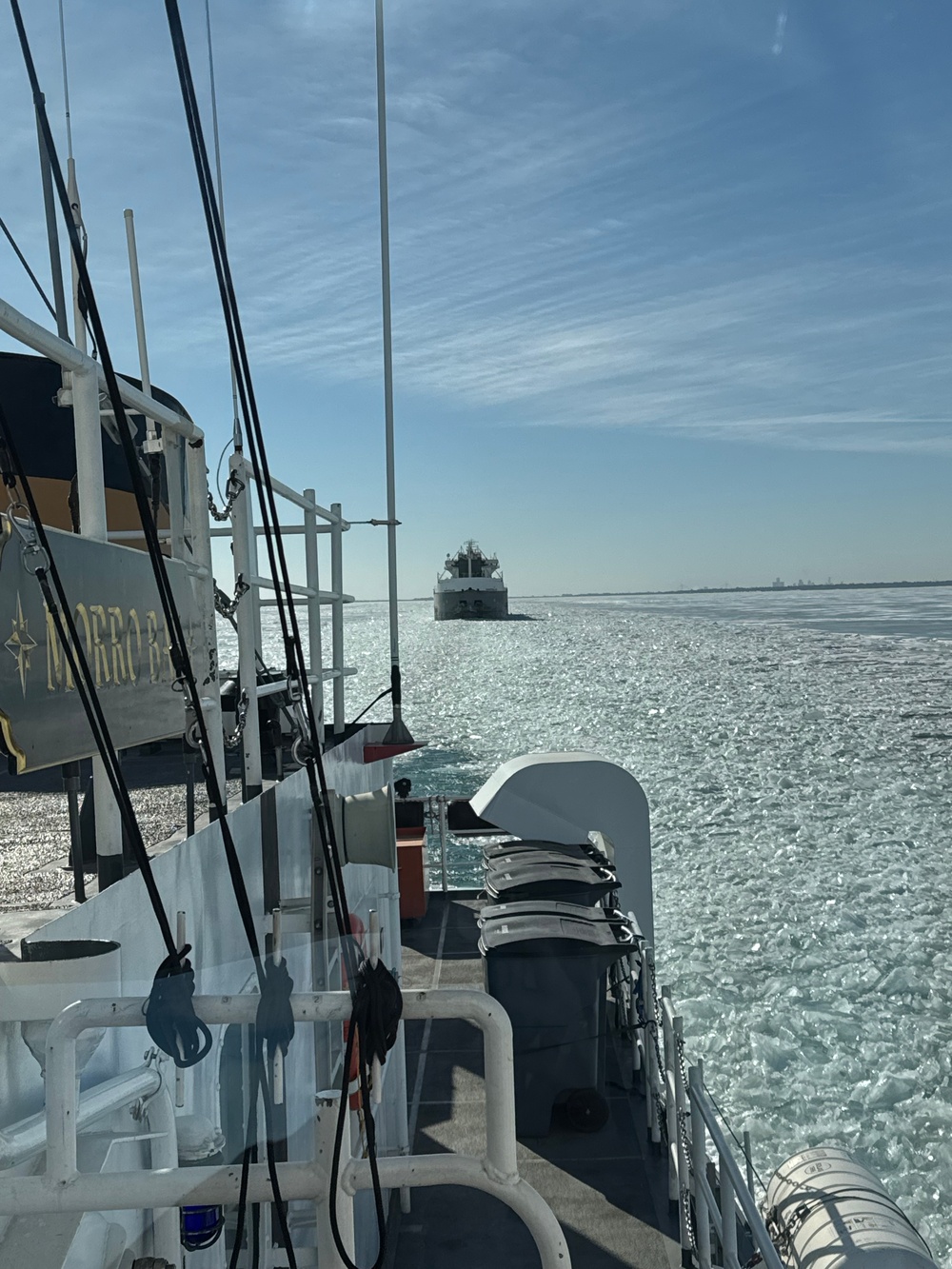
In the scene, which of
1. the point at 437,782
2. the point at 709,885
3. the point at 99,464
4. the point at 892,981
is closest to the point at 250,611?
the point at 99,464

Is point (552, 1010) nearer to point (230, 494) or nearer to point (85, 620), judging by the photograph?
point (230, 494)

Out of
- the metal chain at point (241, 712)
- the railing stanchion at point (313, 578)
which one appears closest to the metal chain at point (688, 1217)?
the railing stanchion at point (313, 578)

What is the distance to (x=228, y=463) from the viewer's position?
152 inches

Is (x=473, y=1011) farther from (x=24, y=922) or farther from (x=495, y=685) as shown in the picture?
(x=495, y=685)

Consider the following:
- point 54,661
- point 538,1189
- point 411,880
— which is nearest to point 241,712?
point 54,661

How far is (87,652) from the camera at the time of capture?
231 cm

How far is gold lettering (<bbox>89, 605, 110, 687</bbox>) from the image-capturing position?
92.9 inches

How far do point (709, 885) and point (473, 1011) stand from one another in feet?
61.1

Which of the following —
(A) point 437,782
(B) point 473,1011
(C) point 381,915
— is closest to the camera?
(B) point 473,1011

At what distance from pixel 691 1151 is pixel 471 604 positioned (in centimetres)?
9977

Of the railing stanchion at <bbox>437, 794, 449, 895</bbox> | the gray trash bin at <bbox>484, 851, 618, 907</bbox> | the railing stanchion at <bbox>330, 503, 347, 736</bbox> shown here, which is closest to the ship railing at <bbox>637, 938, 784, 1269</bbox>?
the gray trash bin at <bbox>484, 851, 618, 907</bbox>

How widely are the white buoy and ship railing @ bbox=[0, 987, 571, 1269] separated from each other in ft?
11.7

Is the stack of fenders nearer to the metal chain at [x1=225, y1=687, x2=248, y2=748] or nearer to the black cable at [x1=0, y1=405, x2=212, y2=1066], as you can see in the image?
the metal chain at [x1=225, y1=687, x2=248, y2=748]

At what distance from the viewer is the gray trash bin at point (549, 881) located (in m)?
7.21
